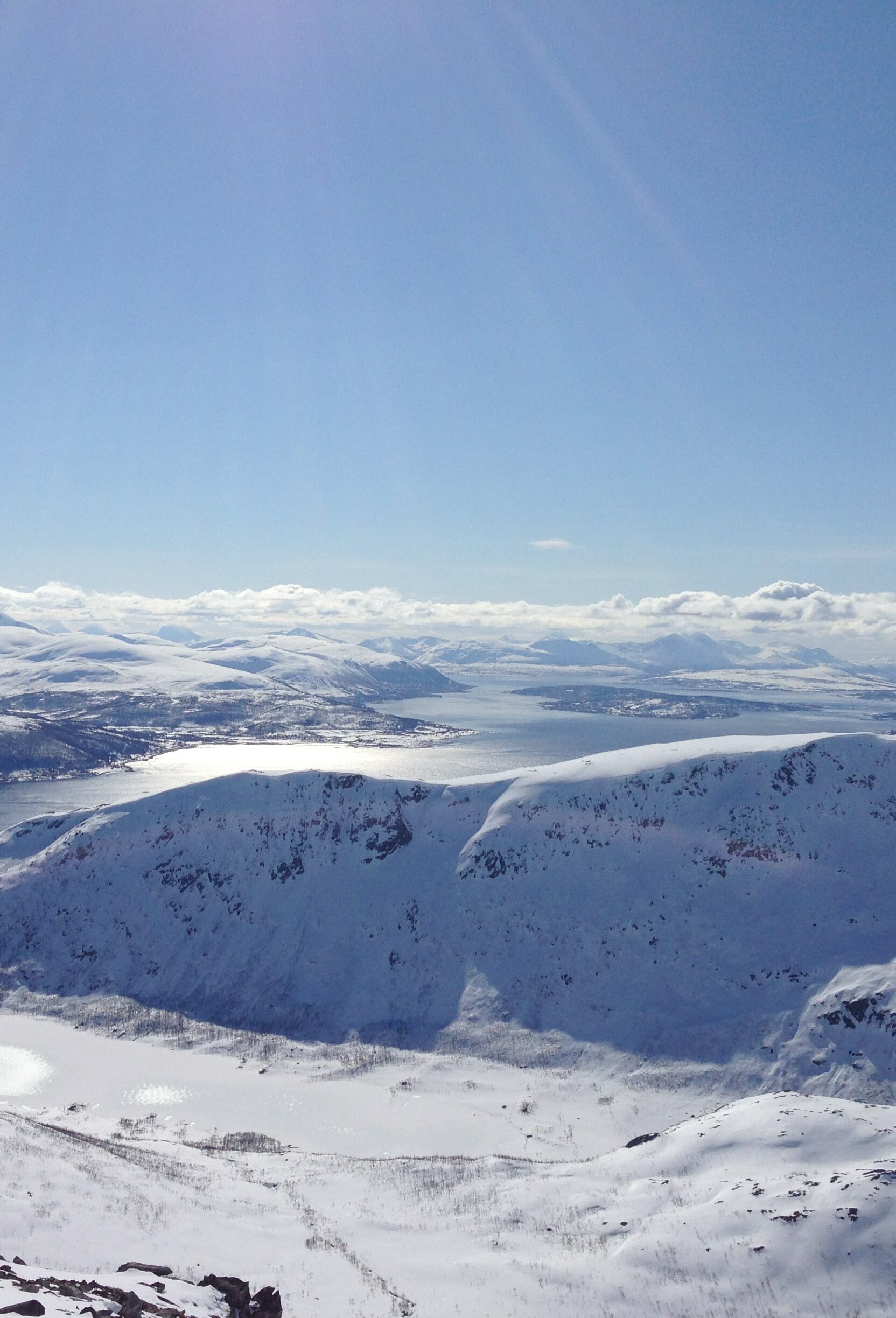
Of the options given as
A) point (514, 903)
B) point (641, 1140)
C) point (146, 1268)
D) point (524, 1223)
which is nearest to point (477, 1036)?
point (514, 903)

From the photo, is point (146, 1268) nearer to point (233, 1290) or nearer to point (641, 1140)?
point (233, 1290)

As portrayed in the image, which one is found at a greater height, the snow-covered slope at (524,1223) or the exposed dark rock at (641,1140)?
the snow-covered slope at (524,1223)

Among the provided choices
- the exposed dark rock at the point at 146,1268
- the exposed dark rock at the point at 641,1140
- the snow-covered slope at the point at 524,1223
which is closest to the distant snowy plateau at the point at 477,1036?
the snow-covered slope at the point at 524,1223

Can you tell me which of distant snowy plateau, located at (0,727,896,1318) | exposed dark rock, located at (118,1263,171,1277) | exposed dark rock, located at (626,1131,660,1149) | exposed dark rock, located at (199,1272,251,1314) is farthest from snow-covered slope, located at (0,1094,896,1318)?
exposed dark rock, located at (199,1272,251,1314)

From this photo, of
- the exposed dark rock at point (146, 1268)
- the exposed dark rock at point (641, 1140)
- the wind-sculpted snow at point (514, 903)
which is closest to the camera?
the exposed dark rock at point (146, 1268)

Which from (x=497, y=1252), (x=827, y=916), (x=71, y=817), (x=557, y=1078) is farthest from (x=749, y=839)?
(x=71, y=817)

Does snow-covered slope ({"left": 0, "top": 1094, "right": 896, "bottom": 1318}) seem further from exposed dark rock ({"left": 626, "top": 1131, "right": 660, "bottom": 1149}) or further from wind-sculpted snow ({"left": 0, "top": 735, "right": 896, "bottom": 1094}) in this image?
wind-sculpted snow ({"left": 0, "top": 735, "right": 896, "bottom": 1094})

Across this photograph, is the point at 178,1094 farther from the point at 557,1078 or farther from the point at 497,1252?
the point at 497,1252

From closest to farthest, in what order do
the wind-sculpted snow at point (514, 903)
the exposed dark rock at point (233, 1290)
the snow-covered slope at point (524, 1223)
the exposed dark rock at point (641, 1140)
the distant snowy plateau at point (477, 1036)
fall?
the exposed dark rock at point (233, 1290), the snow-covered slope at point (524, 1223), the distant snowy plateau at point (477, 1036), the exposed dark rock at point (641, 1140), the wind-sculpted snow at point (514, 903)

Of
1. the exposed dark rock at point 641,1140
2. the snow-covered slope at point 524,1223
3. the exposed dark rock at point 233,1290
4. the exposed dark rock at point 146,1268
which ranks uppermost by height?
the exposed dark rock at point 233,1290

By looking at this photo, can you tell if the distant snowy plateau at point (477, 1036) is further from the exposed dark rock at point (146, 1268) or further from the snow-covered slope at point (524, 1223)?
the exposed dark rock at point (146, 1268)
